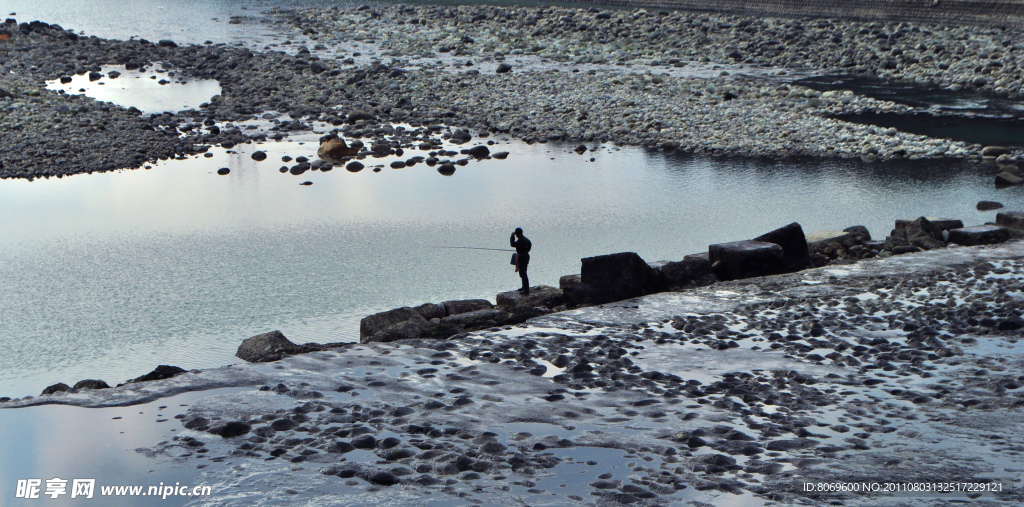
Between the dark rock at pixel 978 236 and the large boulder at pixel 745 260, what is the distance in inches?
121

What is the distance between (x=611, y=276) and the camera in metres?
10.9

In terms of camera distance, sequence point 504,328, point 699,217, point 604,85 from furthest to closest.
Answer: point 604,85 < point 699,217 < point 504,328

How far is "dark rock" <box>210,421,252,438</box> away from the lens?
6684 mm

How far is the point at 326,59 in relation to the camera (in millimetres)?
30781

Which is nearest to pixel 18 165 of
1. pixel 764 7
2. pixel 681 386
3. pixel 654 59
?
pixel 681 386

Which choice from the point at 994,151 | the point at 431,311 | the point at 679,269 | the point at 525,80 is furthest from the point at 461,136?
the point at 994,151

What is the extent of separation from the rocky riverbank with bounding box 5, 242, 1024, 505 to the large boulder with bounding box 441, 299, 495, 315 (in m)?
0.74

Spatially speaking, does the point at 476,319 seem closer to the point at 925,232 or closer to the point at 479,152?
the point at 925,232

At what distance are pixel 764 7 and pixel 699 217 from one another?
28482 mm

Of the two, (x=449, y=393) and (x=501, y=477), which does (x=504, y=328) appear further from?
(x=501, y=477)

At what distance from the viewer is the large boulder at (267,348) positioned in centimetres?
888

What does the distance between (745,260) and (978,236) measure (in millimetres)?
3777

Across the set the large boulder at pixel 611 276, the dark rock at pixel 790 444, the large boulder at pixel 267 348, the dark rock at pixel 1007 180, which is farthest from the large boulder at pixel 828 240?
the large boulder at pixel 267 348

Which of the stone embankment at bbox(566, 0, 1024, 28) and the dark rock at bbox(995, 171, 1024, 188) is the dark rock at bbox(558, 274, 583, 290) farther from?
the stone embankment at bbox(566, 0, 1024, 28)
